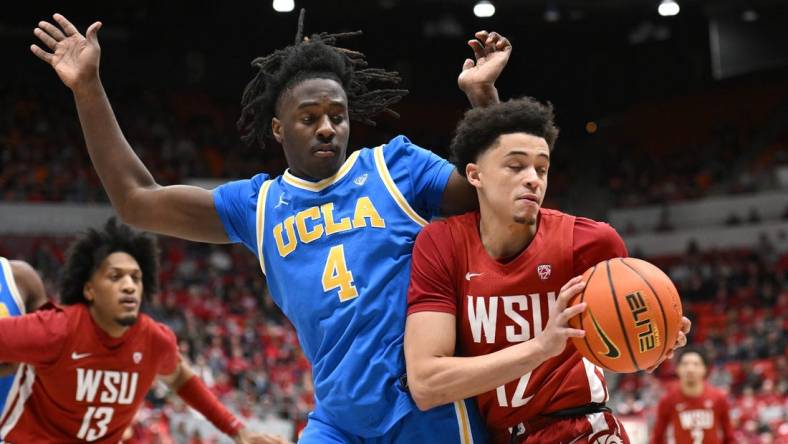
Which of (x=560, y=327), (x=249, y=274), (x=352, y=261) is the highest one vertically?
(x=249, y=274)

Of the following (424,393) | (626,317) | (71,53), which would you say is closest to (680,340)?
(626,317)

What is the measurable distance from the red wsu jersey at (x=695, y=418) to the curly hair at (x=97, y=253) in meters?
5.08

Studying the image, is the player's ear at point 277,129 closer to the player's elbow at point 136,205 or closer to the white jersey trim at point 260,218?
the white jersey trim at point 260,218

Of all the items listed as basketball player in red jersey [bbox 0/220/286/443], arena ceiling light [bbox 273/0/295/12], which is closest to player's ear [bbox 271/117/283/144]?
basketball player in red jersey [bbox 0/220/286/443]

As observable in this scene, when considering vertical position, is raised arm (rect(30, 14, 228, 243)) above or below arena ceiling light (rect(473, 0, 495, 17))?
below

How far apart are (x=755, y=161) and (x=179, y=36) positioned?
1338 centimetres

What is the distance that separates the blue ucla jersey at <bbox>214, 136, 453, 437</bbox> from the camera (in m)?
3.60

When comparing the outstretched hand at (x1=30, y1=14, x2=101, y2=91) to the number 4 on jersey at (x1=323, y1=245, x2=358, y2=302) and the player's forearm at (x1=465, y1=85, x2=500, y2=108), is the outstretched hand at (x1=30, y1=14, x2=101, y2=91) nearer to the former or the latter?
the number 4 on jersey at (x1=323, y1=245, x2=358, y2=302)

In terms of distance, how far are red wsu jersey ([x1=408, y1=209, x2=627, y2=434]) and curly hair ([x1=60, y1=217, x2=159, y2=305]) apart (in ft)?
9.35

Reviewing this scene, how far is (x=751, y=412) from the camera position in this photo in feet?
48.0

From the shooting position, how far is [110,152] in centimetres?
398

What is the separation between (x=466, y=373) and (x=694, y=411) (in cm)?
664

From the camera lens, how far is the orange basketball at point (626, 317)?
3170 millimetres

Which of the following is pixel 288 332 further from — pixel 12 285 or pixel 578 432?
pixel 578 432
